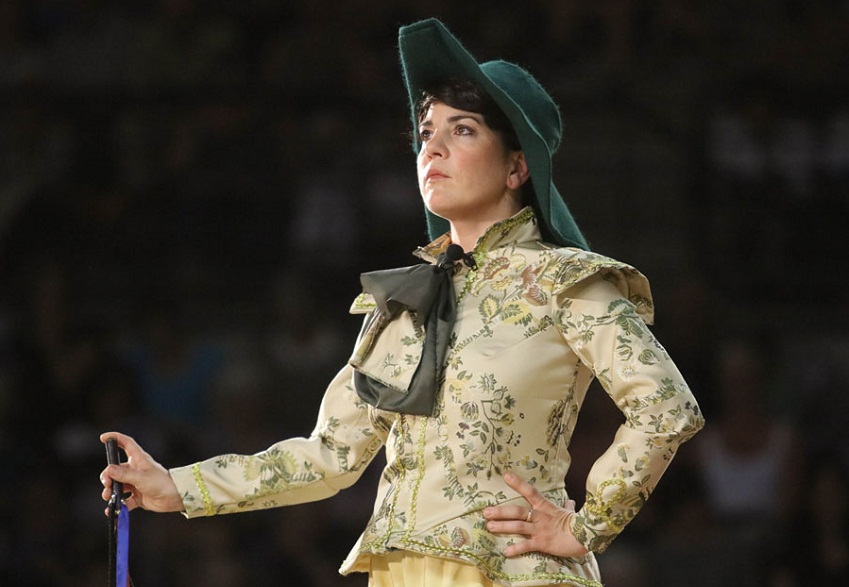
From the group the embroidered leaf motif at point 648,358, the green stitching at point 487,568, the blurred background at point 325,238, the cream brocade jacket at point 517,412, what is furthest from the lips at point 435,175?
the blurred background at point 325,238

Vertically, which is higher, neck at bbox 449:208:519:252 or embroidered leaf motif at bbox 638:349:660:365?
neck at bbox 449:208:519:252

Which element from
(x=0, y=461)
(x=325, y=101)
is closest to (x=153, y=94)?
(x=325, y=101)

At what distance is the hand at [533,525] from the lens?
6.39 ft

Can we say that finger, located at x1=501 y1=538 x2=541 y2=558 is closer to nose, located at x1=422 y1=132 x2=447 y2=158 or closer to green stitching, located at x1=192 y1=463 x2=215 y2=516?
green stitching, located at x1=192 y1=463 x2=215 y2=516

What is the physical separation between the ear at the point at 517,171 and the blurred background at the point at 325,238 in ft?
5.99

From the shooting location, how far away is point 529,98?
6.95 ft

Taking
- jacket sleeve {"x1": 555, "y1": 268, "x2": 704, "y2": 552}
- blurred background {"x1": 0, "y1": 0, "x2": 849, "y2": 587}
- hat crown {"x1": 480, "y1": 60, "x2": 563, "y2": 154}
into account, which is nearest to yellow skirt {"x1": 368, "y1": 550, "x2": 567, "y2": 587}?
jacket sleeve {"x1": 555, "y1": 268, "x2": 704, "y2": 552}

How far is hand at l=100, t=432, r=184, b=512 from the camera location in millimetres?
2100

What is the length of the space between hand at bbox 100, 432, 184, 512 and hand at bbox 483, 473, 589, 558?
0.45m

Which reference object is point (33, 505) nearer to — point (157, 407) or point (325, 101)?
point (157, 407)

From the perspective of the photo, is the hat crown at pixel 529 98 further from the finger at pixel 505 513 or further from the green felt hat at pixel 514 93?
the finger at pixel 505 513

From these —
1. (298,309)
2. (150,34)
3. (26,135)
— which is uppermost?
(150,34)

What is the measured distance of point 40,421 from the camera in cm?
422

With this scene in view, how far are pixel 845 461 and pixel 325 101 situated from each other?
6.56ft
